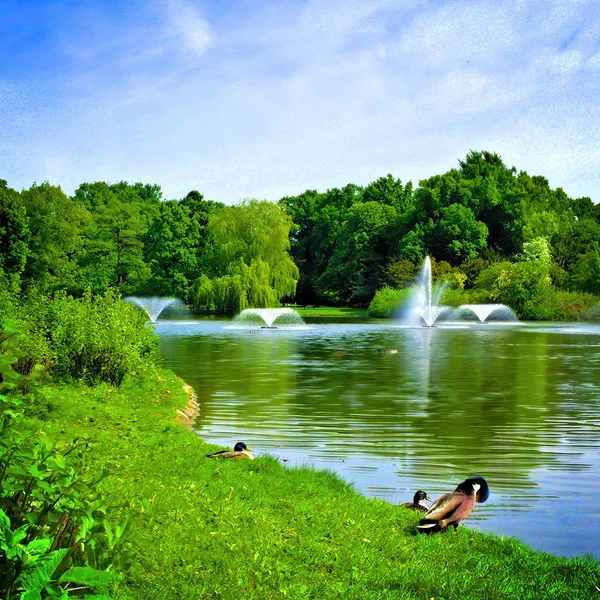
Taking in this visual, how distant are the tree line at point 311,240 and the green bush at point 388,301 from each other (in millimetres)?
2922

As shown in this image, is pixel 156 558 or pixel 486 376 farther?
pixel 486 376

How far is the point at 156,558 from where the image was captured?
504 centimetres

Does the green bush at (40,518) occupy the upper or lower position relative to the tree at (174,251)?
lower

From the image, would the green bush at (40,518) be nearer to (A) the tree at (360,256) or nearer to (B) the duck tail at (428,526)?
(B) the duck tail at (428,526)

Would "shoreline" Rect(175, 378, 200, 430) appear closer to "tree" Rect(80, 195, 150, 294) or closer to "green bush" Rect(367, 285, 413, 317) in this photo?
"tree" Rect(80, 195, 150, 294)

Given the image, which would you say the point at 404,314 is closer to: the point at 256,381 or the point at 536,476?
the point at 256,381

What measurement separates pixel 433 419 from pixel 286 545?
7892 millimetres

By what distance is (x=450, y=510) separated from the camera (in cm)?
613

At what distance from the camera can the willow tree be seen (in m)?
48.8

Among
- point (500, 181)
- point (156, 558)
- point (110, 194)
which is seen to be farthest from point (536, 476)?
point (110, 194)

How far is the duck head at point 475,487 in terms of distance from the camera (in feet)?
20.6

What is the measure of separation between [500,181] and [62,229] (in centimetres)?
3957

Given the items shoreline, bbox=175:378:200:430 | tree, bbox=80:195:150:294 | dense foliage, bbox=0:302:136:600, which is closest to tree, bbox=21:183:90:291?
tree, bbox=80:195:150:294

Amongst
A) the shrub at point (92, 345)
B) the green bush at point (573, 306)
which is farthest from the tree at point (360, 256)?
the shrub at point (92, 345)
